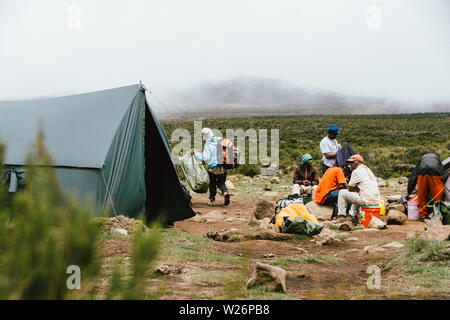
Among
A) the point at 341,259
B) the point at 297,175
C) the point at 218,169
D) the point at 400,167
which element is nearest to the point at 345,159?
the point at 297,175

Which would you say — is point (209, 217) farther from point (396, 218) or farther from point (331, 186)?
point (396, 218)

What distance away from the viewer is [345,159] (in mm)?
9016

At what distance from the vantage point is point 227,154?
10.5 metres

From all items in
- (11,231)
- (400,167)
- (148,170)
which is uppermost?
(11,231)

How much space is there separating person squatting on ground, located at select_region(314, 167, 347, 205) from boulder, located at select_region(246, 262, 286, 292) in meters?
4.92

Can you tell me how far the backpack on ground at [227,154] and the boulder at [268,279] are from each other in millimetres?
6771

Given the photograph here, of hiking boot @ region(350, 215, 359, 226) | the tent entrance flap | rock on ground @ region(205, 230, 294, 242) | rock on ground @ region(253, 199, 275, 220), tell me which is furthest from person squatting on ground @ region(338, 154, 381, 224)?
the tent entrance flap

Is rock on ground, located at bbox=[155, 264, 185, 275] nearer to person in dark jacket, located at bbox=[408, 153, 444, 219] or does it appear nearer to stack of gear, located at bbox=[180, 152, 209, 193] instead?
person in dark jacket, located at bbox=[408, 153, 444, 219]

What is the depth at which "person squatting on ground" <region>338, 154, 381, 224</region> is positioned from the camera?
7.99m
